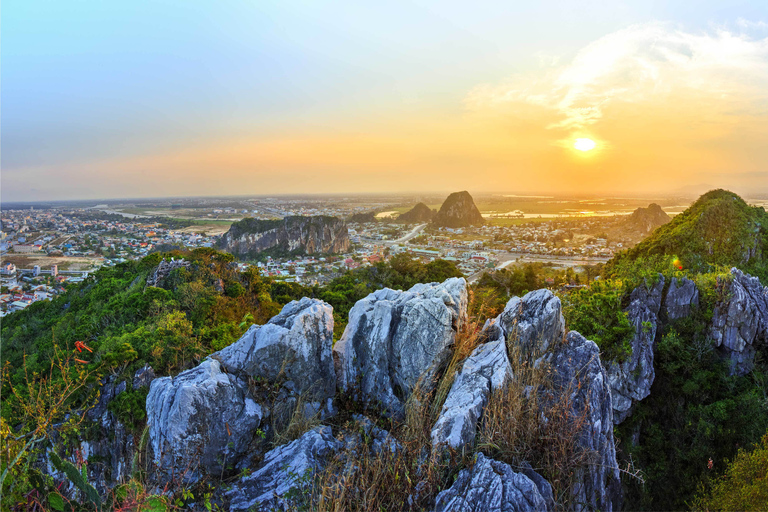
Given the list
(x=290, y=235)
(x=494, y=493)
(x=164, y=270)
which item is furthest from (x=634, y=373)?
(x=290, y=235)

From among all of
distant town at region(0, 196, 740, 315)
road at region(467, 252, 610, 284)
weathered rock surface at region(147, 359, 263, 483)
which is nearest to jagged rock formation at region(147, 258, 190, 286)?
distant town at region(0, 196, 740, 315)

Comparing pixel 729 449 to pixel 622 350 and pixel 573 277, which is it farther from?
pixel 573 277

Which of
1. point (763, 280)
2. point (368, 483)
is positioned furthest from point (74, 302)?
point (763, 280)

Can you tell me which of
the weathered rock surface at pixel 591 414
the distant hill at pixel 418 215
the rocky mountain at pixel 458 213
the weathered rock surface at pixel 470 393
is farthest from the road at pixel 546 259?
the distant hill at pixel 418 215

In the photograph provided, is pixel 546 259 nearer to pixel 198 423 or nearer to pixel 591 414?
pixel 591 414

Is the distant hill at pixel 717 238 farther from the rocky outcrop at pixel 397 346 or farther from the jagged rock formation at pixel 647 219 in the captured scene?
the jagged rock formation at pixel 647 219

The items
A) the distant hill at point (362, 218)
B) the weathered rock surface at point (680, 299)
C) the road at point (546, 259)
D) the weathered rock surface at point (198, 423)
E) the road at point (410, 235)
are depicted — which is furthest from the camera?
the distant hill at point (362, 218)

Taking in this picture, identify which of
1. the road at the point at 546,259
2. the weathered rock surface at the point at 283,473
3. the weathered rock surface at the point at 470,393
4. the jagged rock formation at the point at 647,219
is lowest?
the road at the point at 546,259
